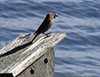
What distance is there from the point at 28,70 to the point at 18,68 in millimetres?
444

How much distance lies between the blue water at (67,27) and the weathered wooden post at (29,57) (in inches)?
139

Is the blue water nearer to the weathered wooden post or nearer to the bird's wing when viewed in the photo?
the bird's wing

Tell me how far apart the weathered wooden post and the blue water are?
3540 mm

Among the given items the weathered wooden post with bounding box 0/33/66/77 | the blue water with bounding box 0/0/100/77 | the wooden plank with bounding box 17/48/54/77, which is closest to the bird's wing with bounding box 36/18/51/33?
the weathered wooden post with bounding box 0/33/66/77

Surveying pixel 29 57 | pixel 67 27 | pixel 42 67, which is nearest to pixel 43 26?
pixel 42 67

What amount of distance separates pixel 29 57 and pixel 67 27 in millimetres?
7118

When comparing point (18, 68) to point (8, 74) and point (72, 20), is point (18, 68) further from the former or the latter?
point (72, 20)

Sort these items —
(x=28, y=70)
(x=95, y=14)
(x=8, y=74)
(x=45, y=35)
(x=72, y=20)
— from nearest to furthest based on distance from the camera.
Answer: (x=8, y=74) → (x=28, y=70) → (x=45, y=35) → (x=72, y=20) → (x=95, y=14)

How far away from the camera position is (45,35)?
448cm

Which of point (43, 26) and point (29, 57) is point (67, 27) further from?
point (29, 57)

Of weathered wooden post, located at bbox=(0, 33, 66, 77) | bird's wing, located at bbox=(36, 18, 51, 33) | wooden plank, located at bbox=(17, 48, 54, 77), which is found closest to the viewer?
weathered wooden post, located at bbox=(0, 33, 66, 77)

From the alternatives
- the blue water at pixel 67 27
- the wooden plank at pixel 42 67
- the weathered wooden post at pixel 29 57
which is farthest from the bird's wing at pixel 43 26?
the blue water at pixel 67 27

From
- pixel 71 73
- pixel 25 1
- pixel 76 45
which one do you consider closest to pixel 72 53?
pixel 76 45

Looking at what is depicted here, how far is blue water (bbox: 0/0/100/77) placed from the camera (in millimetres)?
8489
